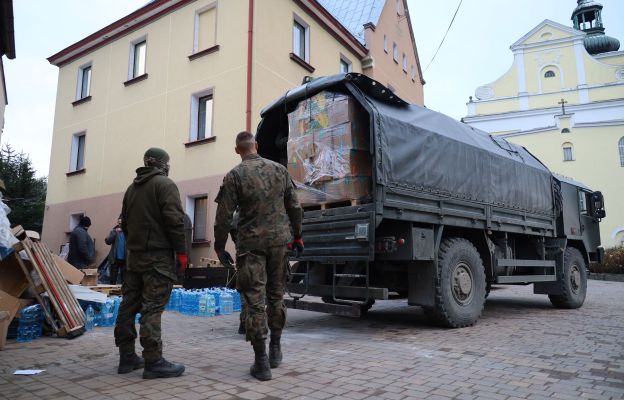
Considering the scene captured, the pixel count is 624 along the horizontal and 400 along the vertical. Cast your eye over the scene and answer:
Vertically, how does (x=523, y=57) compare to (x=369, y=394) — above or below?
above

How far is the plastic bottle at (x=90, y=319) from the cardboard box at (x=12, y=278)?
82 centimetres

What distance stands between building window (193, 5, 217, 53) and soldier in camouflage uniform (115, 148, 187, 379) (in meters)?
10.3

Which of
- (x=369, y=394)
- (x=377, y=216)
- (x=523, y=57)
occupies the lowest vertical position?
(x=369, y=394)

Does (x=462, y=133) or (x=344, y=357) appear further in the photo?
(x=462, y=133)

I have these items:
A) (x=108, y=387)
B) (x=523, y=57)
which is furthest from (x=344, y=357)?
(x=523, y=57)

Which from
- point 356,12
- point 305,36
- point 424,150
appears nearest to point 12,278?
point 424,150

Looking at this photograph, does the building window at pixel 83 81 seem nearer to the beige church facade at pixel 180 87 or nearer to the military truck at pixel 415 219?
the beige church facade at pixel 180 87

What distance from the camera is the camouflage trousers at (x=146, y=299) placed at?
360cm

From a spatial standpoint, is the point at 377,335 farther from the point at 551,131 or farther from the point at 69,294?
the point at 551,131

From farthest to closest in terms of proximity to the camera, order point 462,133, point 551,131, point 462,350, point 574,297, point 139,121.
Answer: point 551,131 → point 139,121 → point 574,297 → point 462,133 → point 462,350

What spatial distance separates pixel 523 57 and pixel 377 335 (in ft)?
141

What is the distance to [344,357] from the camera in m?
4.36

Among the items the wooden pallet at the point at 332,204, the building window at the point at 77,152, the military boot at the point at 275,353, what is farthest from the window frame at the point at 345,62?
the military boot at the point at 275,353

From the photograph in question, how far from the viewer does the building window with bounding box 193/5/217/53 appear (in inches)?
520
